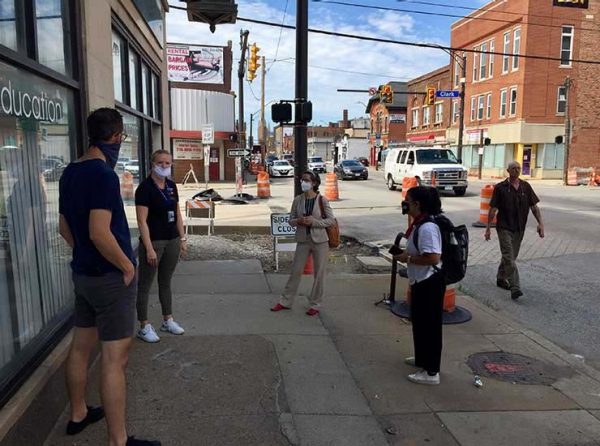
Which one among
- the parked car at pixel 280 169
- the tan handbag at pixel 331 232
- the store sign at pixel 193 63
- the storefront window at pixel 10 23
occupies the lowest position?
the parked car at pixel 280 169

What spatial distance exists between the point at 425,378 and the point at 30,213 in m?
3.18

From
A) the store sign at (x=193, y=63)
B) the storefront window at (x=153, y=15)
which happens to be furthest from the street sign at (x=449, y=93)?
the storefront window at (x=153, y=15)

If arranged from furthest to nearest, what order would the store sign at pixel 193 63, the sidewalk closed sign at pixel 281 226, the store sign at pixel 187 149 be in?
the store sign at pixel 193 63 < the store sign at pixel 187 149 < the sidewalk closed sign at pixel 281 226

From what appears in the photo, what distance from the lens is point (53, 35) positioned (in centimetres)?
407

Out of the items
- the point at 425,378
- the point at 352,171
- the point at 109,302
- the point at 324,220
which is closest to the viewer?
the point at 109,302

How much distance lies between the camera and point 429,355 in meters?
4.18

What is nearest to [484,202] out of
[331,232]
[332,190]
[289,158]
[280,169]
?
[331,232]

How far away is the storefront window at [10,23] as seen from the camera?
319cm

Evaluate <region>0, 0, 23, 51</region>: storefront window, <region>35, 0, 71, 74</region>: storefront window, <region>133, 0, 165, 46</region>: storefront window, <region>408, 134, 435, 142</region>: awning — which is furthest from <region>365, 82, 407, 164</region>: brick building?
<region>0, 0, 23, 51</region>: storefront window

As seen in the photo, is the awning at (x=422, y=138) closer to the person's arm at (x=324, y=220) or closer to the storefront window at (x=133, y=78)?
the storefront window at (x=133, y=78)

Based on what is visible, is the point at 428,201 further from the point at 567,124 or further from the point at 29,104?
the point at 567,124

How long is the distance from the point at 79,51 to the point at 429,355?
3837 millimetres

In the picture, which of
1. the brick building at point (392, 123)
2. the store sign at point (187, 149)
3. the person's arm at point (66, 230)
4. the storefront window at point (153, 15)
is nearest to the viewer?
the person's arm at point (66, 230)

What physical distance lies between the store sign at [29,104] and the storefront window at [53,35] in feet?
0.87
